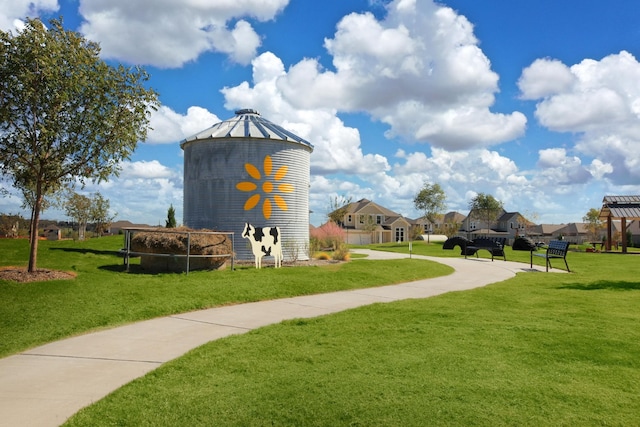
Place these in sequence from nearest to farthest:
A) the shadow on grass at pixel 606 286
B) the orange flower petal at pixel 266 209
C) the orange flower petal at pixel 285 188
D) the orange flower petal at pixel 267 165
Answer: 1. the shadow on grass at pixel 606 286
2. the orange flower petal at pixel 266 209
3. the orange flower petal at pixel 267 165
4. the orange flower petal at pixel 285 188

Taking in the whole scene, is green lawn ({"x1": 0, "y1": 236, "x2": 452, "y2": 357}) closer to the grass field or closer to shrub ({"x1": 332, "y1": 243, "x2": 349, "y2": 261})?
the grass field

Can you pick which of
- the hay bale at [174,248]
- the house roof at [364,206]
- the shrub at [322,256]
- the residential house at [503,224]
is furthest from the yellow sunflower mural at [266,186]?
the residential house at [503,224]

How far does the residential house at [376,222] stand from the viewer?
70.3 m

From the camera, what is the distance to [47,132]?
39.6 feet

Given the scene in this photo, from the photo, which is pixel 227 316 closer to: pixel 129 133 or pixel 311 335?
pixel 311 335

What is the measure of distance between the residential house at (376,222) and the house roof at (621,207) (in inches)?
1366

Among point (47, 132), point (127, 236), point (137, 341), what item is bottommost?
point (137, 341)

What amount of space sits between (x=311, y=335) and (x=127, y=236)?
9886 mm

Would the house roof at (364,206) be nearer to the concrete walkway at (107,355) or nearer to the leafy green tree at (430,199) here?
the leafy green tree at (430,199)

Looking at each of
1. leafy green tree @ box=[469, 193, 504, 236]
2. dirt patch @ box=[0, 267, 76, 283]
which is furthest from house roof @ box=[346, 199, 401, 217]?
dirt patch @ box=[0, 267, 76, 283]

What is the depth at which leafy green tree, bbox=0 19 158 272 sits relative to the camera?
40.4ft

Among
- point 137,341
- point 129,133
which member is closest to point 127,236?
point 129,133

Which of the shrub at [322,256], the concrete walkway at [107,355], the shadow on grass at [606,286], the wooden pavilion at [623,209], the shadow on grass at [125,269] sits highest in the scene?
the wooden pavilion at [623,209]

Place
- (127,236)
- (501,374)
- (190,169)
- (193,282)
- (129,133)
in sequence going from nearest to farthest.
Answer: (501,374)
(193,282)
(129,133)
(127,236)
(190,169)
